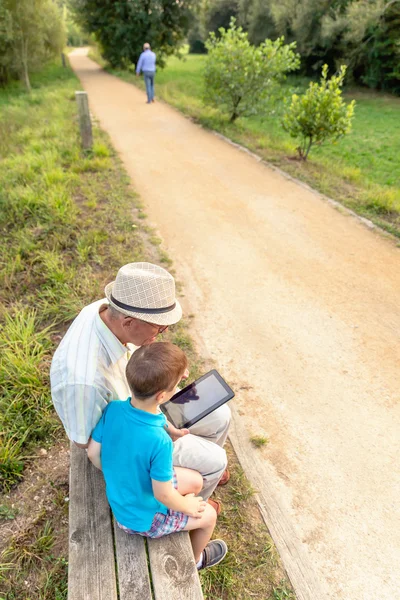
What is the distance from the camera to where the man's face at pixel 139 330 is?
2.04 m

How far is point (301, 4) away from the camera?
20078 mm

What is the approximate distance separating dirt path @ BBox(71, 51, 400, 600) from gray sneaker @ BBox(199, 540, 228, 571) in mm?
370

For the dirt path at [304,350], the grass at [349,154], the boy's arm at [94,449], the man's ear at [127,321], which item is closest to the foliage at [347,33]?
the grass at [349,154]

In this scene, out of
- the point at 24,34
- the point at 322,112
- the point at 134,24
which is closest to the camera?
the point at 322,112

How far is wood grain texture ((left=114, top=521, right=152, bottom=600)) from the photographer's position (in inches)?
71.0

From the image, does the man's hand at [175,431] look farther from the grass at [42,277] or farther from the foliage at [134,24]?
the foliage at [134,24]

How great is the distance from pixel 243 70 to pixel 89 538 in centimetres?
1083

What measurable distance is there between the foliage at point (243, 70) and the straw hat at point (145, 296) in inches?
380

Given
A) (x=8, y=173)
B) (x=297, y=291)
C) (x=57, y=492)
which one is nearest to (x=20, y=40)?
(x=8, y=173)

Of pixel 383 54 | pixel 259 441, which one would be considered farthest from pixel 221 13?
pixel 259 441

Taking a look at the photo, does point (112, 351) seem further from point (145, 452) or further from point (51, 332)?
point (51, 332)

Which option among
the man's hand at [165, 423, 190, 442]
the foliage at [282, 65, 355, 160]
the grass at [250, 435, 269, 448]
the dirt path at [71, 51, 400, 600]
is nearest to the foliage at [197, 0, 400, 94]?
the foliage at [282, 65, 355, 160]

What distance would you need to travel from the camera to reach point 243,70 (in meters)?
10.2

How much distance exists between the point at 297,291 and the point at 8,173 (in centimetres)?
561
